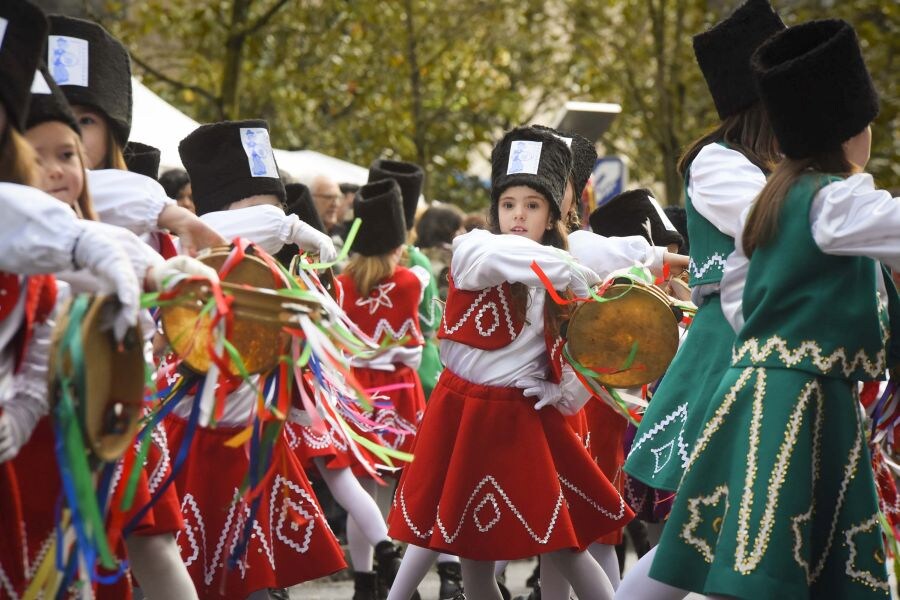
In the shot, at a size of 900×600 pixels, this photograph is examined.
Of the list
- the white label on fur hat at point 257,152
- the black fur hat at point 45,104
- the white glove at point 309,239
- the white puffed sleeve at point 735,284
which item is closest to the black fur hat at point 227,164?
the white label on fur hat at point 257,152

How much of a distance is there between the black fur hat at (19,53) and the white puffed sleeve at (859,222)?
2.03 m

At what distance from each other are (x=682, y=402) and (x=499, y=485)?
92cm

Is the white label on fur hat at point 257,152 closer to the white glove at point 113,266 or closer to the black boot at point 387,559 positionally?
the black boot at point 387,559

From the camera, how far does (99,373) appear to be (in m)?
3.55

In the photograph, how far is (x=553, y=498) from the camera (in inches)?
219

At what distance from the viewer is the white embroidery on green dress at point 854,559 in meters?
4.11

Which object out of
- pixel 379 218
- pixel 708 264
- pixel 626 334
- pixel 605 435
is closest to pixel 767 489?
pixel 708 264

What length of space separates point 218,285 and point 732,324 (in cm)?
164

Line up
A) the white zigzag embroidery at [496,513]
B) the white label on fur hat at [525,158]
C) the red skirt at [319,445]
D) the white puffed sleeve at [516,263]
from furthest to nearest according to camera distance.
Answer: the red skirt at [319,445] < the white label on fur hat at [525,158] < the white zigzag embroidery at [496,513] < the white puffed sleeve at [516,263]

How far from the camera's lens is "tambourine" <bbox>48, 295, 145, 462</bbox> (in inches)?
137

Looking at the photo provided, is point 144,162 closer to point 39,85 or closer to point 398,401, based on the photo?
point 39,85

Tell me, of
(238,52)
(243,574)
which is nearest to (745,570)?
(243,574)

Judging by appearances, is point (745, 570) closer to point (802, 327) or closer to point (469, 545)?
point (802, 327)

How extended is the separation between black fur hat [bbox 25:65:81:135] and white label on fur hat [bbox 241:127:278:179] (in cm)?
197
